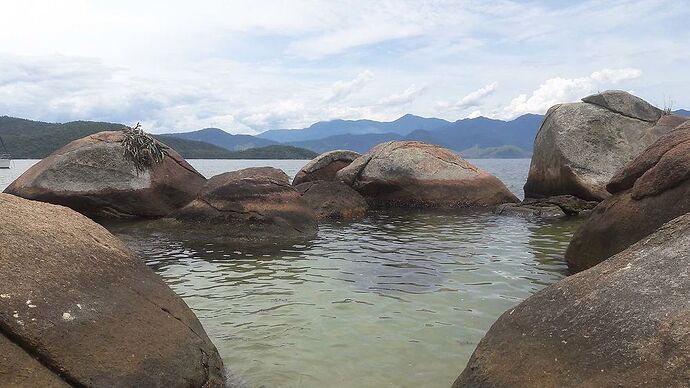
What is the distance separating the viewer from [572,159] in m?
18.3

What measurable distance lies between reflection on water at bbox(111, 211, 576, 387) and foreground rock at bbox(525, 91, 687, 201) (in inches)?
144

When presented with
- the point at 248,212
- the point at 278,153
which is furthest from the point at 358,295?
the point at 278,153

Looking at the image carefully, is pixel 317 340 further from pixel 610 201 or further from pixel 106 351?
pixel 610 201

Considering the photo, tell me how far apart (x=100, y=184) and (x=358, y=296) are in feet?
35.0

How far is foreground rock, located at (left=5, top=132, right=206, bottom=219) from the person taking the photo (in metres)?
15.4

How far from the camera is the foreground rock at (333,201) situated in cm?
1866

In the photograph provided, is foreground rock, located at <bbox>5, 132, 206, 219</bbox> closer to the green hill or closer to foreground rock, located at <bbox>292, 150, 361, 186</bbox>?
foreground rock, located at <bbox>292, 150, 361, 186</bbox>

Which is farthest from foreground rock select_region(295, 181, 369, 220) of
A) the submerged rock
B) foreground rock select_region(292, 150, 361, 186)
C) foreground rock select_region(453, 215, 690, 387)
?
foreground rock select_region(453, 215, 690, 387)

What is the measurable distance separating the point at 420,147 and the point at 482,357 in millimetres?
18106

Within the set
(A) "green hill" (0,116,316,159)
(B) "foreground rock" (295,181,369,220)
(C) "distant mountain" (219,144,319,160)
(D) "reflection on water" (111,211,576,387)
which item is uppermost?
(A) "green hill" (0,116,316,159)

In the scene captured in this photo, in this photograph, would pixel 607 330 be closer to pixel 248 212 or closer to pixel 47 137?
pixel 248 212

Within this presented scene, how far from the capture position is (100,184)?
15.7 meters

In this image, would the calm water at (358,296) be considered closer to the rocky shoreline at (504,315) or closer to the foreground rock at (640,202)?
the foreground rock at (640,202)

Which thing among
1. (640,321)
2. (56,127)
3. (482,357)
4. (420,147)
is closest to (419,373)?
(482,357)
